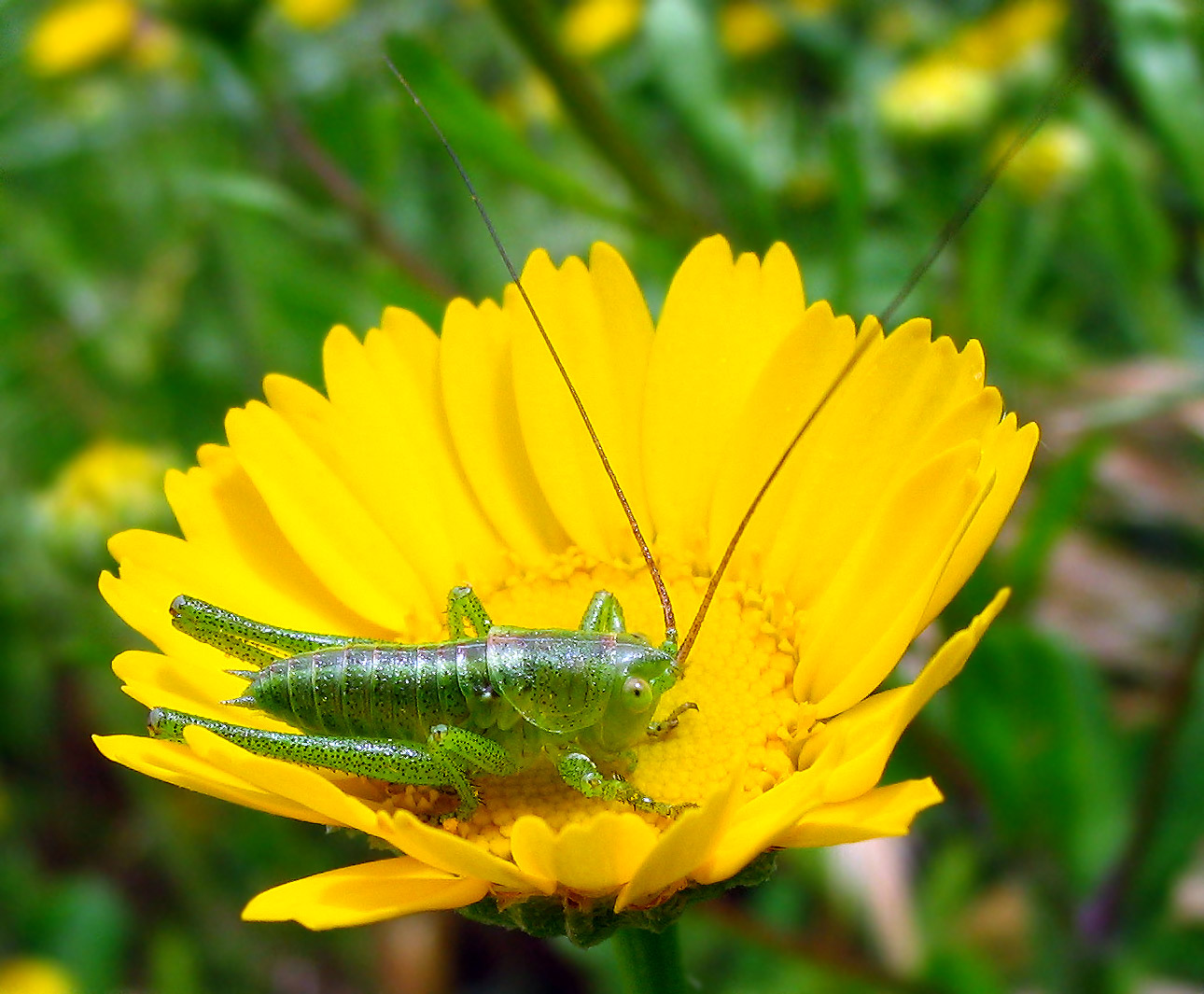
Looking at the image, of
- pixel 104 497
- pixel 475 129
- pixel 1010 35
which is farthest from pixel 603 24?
pixel 104 497

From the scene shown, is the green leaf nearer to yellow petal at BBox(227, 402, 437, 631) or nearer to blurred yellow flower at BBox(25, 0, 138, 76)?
yellow petal at BBox(227, 402, 437, 631)

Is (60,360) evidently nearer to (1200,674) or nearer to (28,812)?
(28,812)

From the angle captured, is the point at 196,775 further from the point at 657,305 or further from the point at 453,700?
the point at 657,305

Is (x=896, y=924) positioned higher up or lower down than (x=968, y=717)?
lower down

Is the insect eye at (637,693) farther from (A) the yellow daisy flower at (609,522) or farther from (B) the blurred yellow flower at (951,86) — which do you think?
(B) the blurred yellow flower at (951,86)

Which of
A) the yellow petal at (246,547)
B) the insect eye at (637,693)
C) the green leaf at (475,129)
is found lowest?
the insect eye at (637,693)

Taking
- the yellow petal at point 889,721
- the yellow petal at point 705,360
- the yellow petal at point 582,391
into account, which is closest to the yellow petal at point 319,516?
the yellow petal at point 582,391

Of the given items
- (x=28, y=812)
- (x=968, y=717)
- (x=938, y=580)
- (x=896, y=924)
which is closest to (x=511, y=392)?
(x=938, y=580)
